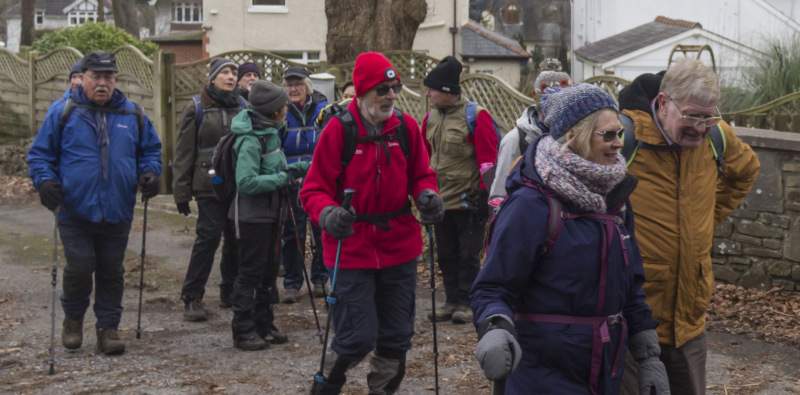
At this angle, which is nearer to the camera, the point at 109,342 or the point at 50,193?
the point at 50,193

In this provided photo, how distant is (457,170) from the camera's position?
26.1 ft

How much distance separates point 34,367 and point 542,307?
15.3ft

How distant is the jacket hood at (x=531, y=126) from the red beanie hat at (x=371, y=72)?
1052 millimetres

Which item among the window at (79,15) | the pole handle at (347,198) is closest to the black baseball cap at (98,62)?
the pole handle at (347,198)

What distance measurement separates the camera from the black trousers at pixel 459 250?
800cm

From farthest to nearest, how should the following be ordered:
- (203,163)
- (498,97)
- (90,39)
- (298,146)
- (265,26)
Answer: (265,26) → (90,39) → (498,97) → (298,146) → (203,163)

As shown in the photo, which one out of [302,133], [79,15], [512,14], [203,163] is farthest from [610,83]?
[79,15]

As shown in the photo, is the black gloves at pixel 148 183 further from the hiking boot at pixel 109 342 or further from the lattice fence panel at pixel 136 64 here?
A: the lattice fence panel at pixel 136 64

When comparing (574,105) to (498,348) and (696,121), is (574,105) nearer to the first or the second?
(696,121)

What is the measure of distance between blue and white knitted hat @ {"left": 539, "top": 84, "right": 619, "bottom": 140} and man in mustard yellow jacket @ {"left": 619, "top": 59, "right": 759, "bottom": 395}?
698 millimetres

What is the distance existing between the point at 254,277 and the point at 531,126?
2.45 m

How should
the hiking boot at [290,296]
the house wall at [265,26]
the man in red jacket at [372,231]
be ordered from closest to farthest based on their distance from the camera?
1. the man in red jacket at [372,231]
2. the hiking boot at [290,296]
3. the house wall at [265,26]

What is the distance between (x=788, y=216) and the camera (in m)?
8.27

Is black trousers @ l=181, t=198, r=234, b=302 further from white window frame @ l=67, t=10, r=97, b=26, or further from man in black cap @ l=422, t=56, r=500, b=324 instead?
white window frame @ l=67, t=10, r=97, b=26
